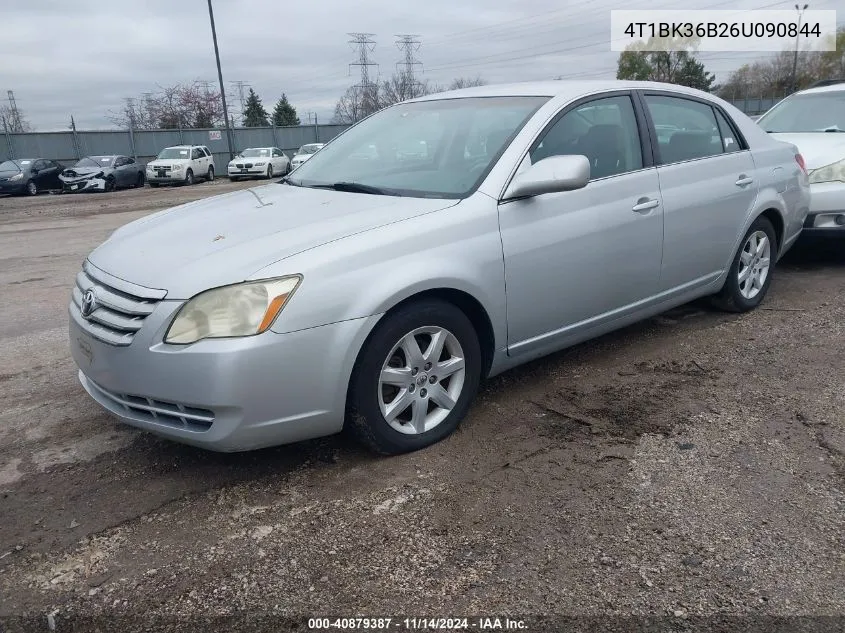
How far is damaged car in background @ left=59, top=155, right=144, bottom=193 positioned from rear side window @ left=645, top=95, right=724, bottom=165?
2458cm

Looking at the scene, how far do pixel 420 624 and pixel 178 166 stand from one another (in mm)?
27191

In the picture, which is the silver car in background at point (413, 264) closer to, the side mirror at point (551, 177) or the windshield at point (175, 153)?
the side mirror at point (551, 177)

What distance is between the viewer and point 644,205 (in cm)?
404

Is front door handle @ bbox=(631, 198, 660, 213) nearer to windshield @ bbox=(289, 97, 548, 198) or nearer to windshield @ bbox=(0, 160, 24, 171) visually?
windshield @ bbox=(289, 97, 548, 198)

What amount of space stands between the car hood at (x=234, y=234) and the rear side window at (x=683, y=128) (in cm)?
175

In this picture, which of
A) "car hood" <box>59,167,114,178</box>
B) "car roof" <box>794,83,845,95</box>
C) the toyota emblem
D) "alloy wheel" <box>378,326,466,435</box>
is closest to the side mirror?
"alloy wheel" <box>378,326,466,435</box>

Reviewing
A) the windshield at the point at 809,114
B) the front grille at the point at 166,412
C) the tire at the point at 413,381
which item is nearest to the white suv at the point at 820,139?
the windshield at the point at 809,114

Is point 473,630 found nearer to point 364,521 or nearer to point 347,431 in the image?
point 364,521

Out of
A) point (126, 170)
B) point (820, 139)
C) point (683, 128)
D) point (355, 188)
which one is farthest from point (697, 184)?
point (126, 170)

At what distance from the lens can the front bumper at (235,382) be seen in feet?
8.82

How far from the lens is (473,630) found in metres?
2.16

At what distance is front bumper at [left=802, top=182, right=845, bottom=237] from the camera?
20.2 feet

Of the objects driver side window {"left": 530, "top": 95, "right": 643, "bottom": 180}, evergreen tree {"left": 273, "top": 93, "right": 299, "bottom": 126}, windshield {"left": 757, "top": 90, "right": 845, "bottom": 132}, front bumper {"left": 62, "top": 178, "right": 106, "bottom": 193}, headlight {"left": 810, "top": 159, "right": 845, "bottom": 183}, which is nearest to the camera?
driver side window {"left": 530, "top": 95, "right": 643, "bottom": 180}

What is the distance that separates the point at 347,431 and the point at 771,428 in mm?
2008
